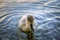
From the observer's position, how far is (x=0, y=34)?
1.13 meters

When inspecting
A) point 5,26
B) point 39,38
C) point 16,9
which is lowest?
point 39,38

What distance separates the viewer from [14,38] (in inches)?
43.4

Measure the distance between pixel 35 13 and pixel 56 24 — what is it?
0.27m

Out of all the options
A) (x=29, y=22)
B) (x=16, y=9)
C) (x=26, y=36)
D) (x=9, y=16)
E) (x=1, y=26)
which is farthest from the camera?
(x=16, y=9)

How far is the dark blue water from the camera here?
1092 millimetres

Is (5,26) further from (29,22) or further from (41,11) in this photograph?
(41,11)

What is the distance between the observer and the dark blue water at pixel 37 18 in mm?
1092

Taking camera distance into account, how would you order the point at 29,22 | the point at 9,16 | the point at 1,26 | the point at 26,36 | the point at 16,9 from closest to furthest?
the point at 29,22, the point at 26,36, the point at 1,26, the point at 9,16, the point at 16,9

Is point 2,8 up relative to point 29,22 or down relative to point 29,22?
up

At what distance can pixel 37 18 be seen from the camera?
4.10 ft

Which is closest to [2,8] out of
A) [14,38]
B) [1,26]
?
[1,26]

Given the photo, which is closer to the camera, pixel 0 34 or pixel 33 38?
pixel 33 38

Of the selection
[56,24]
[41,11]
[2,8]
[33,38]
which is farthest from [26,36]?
[2,8]

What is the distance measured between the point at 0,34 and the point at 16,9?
1.32 feet
